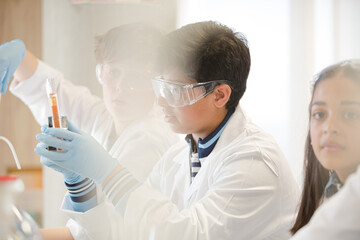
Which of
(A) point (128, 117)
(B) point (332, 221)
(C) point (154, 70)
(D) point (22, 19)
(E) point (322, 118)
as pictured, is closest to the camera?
(B) point (332, 221)

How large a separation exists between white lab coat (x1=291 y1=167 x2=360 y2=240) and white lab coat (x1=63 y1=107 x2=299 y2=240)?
373 mm

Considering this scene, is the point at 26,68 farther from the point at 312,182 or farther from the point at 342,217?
the point at 342,217

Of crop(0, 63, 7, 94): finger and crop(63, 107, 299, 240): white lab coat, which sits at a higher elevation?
crop(0, 63, 7, 94): finger

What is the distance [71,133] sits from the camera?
113 centimetres

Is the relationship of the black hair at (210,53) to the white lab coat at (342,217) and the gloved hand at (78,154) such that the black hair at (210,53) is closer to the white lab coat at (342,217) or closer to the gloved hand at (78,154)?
the gloved hand at (78,154)

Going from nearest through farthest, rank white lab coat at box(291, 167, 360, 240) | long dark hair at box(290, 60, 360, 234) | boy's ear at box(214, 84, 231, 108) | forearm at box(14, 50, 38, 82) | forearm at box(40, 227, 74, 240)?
white lab coat at box(291, 167, 360, 240), long dark hair at box(290, 60, 360, 234), boy's ear at box(214, 84, 231, 108), forearm at box(40, 227, 74, 240), forearm at box(14, 50, 38, 82)

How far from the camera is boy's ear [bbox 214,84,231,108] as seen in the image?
3.92ft

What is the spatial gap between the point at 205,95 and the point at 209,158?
193mm

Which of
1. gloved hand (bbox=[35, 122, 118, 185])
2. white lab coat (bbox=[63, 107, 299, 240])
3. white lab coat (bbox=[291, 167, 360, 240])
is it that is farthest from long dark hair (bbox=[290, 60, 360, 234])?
gloved hand (bbox=[35, 122, 118, 185])

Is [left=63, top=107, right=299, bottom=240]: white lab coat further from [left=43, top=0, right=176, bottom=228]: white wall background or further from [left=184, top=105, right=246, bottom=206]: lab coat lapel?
[left=43, top=0, right=176, bottom=228]: white wall background

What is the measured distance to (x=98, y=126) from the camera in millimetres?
1534

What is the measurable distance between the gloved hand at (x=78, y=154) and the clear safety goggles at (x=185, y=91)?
26cm

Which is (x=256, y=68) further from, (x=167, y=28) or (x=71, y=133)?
(x=71, y=133)

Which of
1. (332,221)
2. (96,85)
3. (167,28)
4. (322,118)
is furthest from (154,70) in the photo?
(332,221)
